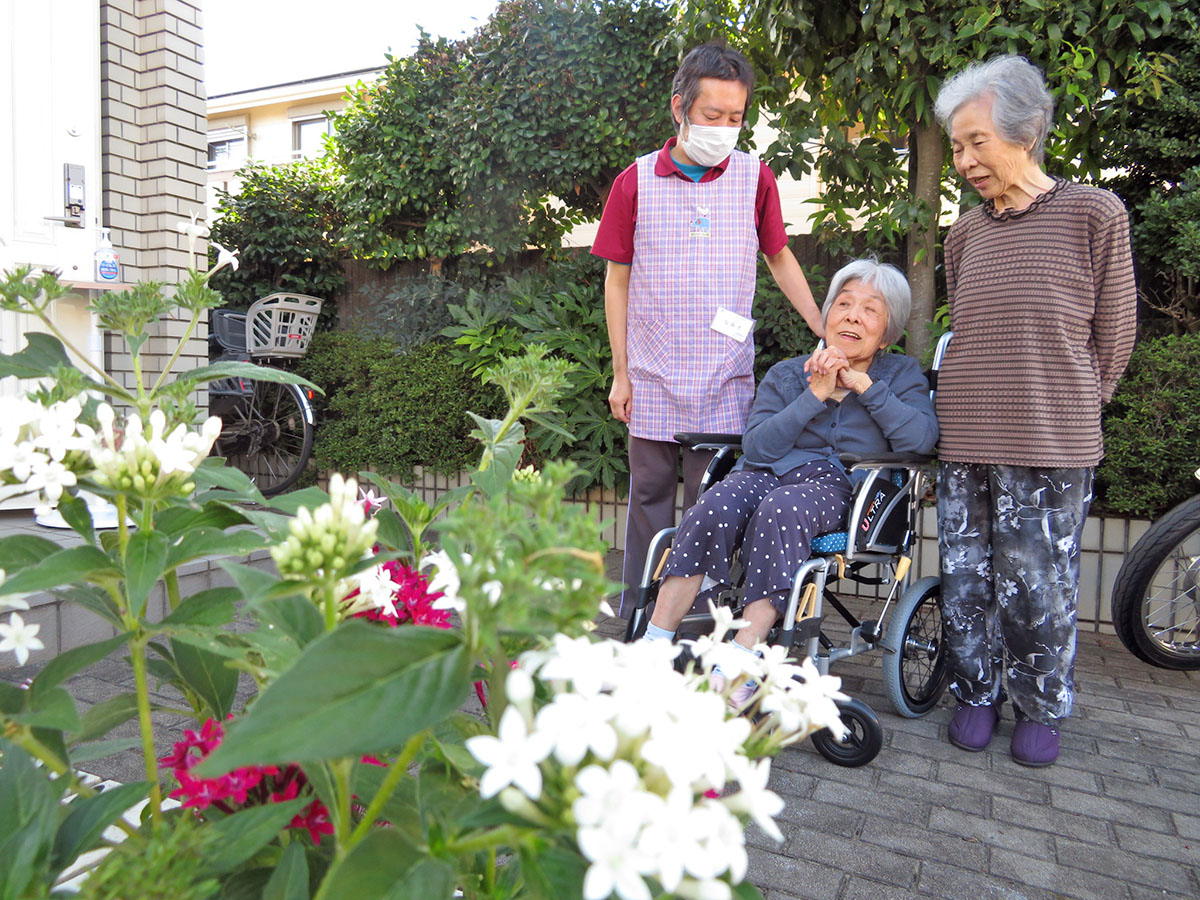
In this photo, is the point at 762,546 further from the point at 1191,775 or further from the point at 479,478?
Result: the point at 479,478

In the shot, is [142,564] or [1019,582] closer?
[142,564]

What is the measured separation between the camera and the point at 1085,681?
2.72m

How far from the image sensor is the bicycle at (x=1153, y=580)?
2.56 m

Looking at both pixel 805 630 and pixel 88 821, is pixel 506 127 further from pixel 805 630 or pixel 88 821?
pixel 88 821

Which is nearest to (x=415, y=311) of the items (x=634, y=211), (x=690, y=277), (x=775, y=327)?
(x=775, y=327)

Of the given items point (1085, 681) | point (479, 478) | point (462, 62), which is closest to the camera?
point (479, 478)

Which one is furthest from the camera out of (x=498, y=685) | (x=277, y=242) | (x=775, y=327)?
(x=277, y=242)

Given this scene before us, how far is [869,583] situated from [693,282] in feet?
3.54

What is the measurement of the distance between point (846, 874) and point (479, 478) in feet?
4.19

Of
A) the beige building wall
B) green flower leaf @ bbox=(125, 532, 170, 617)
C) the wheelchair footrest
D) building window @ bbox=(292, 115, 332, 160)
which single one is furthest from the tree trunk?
building window @ bbox=(292, 115, 332, 160)

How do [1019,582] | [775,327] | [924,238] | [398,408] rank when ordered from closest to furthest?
[1019,582] < [924,238] < [775,327] < [398,408]

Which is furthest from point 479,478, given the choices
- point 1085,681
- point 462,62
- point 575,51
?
point 462,62

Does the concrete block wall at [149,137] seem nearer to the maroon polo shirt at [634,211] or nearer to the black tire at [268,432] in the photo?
the black tire at [268,432]

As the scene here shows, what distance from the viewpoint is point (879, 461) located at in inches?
85.3
